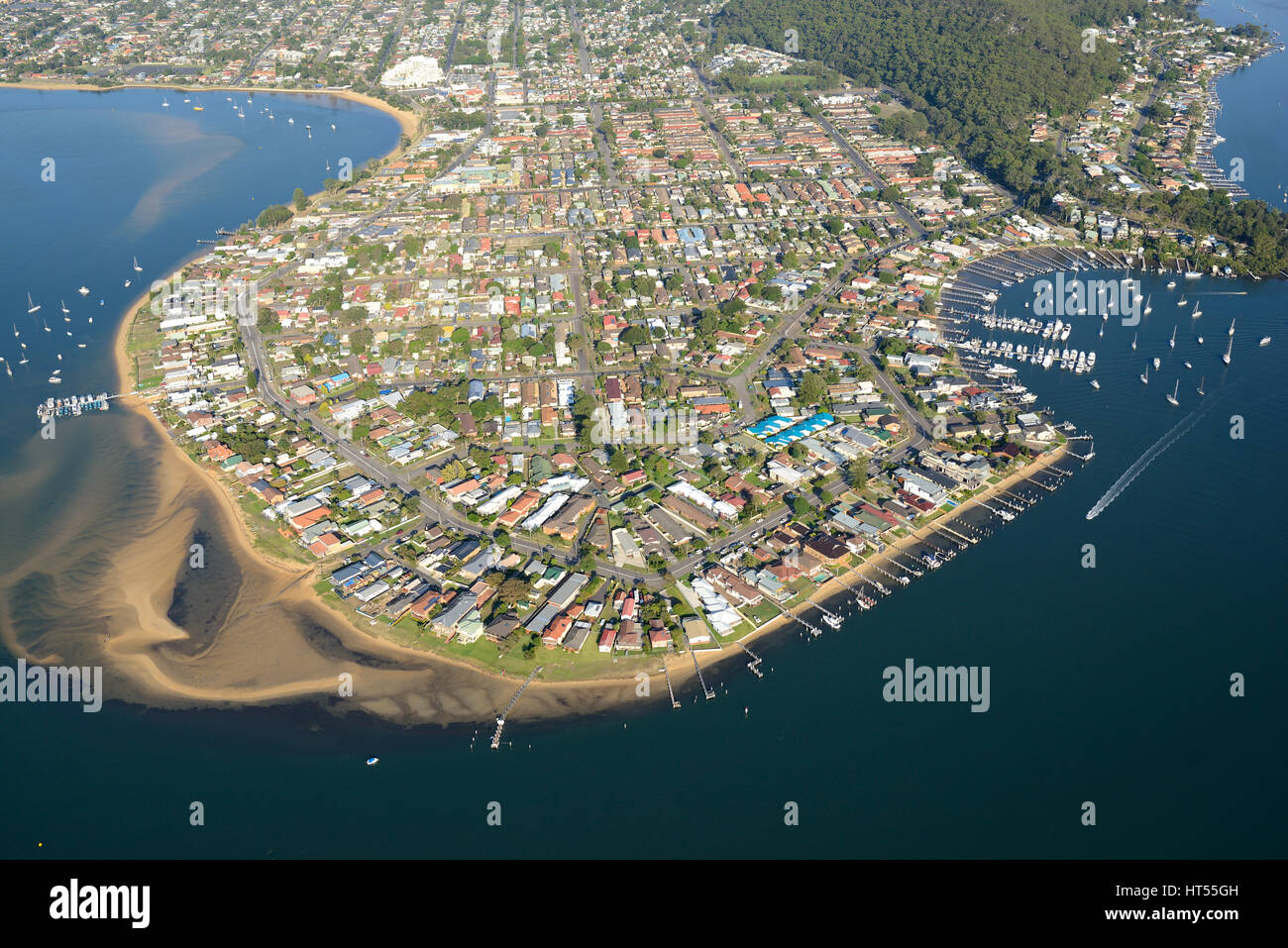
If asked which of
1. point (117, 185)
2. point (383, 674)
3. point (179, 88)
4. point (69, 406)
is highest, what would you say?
point (179, 88)

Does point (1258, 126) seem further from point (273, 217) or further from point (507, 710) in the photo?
point (507, 710)

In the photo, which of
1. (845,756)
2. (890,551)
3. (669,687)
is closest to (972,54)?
(890,551)

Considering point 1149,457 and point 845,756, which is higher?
point 1149,457

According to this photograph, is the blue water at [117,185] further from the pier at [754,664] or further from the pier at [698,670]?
the pier at [754,664]

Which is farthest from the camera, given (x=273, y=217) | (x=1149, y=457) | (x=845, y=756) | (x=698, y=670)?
(x=273, y=217)

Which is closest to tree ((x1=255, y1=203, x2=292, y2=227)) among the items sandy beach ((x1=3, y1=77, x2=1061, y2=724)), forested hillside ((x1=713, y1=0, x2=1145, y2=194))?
sandy beach ((x1=3, y1=77, x2=1061, y2=724))

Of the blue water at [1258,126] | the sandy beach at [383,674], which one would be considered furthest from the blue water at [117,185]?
the blue water at [1258,126]

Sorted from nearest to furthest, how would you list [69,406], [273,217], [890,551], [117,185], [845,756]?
[845,756] < [890,551] < [69,406] < [273,217] < [117,185]
